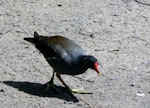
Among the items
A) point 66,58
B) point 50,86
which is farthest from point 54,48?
point 50,86

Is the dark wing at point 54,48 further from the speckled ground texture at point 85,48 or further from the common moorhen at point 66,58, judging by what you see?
the speckled ground texture at point 85,48

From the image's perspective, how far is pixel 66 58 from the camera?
6680 mm

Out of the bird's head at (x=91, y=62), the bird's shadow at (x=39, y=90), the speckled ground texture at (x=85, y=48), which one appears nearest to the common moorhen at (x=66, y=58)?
the bird's head at (x=91, y=62)

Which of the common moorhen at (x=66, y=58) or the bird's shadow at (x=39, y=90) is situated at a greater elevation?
the common moorhen at (x=66, y=58)

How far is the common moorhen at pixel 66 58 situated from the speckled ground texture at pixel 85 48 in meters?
0.31

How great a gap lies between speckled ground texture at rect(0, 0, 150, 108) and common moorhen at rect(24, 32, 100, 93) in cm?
31

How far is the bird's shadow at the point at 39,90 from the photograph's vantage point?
6.92 meters

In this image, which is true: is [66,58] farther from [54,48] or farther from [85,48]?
[85,48]

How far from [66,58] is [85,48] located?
55.9 inches

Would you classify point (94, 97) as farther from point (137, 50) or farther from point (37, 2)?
point (37, 2)

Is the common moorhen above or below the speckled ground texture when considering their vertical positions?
above

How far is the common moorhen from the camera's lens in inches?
262

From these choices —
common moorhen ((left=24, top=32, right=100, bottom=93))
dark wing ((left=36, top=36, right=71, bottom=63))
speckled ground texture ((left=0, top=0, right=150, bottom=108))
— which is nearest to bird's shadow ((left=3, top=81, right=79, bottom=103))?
speckled ground texture ((left=0, top=0, right=150, bottom=108))

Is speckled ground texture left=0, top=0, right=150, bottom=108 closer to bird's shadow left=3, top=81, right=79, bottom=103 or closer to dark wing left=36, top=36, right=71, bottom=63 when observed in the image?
bird's shadow left=3, top=81, right=79, bottom=103
